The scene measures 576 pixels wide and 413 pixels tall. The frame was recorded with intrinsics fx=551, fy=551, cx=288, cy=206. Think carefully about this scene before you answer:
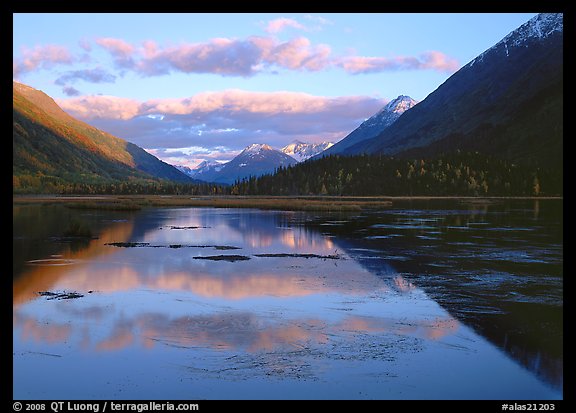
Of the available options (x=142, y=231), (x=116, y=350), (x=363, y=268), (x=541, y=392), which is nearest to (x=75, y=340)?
(x=116, y=350)

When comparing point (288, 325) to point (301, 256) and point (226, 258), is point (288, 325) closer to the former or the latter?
point (226, 258)

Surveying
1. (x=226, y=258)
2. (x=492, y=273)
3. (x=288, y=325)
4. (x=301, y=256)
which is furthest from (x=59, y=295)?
(x=492, y=273)

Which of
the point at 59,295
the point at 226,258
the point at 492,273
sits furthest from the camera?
the point at 226,258

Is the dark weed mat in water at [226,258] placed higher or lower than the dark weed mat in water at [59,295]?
higher

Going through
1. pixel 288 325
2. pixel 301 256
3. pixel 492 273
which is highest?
pixel 301 256

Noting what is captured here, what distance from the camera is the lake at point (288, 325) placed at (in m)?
18.0

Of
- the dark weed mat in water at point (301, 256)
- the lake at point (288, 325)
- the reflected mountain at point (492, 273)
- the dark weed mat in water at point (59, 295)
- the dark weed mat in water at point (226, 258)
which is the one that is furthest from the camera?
the dark weed mat in water at point (301, 256)

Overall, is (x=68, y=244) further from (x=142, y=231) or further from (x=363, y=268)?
(x=363, y=268)

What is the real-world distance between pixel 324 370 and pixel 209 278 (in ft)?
60.7

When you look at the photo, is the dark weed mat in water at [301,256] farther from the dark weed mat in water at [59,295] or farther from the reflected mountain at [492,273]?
the dark weed mat in water at [59,295]

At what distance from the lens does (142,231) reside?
71750mm

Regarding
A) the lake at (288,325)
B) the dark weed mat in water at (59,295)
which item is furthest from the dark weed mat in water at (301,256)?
the dark weed mat in water at (59,295)

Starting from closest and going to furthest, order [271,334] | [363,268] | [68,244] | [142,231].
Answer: [271,334]
[363,268]
[68,244]
[142,231]

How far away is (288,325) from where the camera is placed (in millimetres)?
24516
